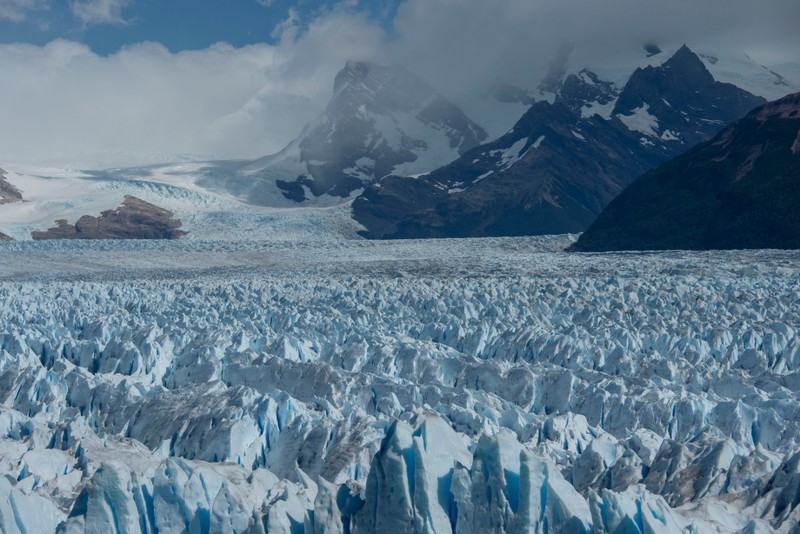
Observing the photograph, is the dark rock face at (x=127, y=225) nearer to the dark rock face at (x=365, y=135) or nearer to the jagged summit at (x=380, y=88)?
the dark rock face at (x=365, y=135)

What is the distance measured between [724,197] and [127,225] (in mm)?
37460

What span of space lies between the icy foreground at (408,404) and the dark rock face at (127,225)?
105 feet

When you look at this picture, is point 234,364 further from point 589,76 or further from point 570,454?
point 589,76

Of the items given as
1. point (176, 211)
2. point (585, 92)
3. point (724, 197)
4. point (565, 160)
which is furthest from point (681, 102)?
point (724, 197)

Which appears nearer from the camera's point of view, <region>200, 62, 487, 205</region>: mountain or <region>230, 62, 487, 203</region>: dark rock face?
<region>200, 62, 487, 205</region>: mountain

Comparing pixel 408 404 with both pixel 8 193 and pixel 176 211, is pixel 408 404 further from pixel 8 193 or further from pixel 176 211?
pixel 8 193

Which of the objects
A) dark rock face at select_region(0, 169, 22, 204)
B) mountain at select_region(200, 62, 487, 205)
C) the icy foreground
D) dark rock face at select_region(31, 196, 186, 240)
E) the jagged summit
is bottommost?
the icy foreground

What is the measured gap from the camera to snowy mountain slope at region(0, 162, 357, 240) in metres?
60.2

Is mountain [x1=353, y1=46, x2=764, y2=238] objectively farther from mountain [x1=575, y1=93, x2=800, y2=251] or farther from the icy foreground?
the icy foreground

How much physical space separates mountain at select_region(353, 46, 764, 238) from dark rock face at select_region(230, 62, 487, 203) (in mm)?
10286

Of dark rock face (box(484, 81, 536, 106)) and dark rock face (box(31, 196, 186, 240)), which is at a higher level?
dark rock face (box(484, 81, 536, 106))

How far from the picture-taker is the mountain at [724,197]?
40.5 m

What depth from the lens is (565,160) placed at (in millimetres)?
80062

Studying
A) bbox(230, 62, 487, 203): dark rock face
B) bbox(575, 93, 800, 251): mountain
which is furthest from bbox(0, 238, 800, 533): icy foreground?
bbox(230, 62, 487, 203): dark rock face
